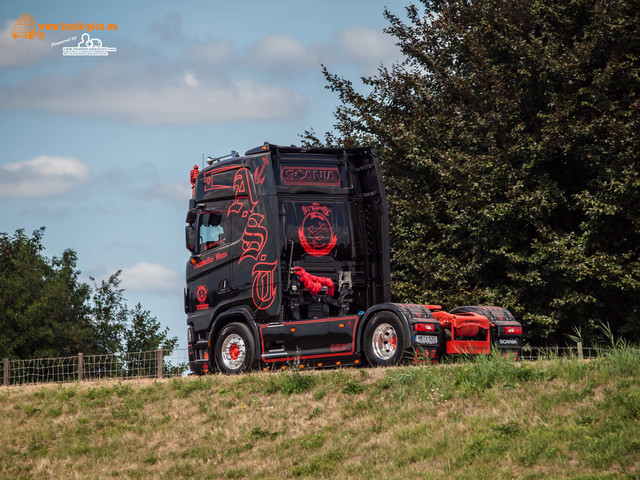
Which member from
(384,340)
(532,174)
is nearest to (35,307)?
(532,174)

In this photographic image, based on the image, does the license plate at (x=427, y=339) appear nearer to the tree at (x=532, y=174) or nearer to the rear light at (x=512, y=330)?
the rear light at (x=512, y=330)

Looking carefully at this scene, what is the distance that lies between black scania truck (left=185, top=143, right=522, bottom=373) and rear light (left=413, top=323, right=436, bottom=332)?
0.58m

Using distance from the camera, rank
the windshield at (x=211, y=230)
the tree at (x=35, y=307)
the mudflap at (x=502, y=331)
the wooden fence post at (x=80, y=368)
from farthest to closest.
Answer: the tree at (x=35, y=307), the wooden fence post at (x=80, y=368), the windshield at (x=211, y=230), the mudflap at (x=502, y=331)

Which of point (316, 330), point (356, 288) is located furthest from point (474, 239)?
point (316, 330)

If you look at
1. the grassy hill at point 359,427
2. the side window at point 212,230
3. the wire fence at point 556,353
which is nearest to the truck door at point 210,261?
the side window at point 212,230

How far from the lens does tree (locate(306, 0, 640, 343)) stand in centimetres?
2388

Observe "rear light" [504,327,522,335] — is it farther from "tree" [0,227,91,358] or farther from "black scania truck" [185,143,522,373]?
"tree" [0,227,91,358]

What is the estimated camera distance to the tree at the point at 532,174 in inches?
940

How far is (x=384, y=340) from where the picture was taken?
15.1 m

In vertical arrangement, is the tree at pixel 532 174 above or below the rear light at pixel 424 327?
above

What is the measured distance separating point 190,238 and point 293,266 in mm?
2821

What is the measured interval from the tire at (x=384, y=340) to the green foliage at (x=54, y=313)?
37.1 m

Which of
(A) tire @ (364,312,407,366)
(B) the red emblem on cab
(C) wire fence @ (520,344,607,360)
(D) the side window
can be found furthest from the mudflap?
(D) the side window

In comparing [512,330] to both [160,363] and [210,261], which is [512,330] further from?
[160,363]
